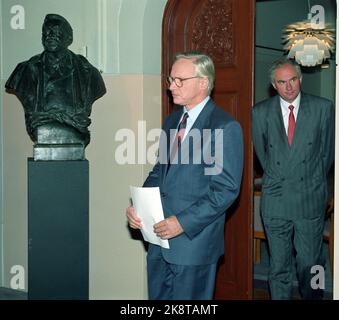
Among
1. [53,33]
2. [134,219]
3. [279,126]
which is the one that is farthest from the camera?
[53,33]

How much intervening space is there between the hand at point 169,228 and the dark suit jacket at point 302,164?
4.28ft

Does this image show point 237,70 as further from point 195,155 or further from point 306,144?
point 195,155

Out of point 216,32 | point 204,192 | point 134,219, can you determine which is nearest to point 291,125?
point 216,32

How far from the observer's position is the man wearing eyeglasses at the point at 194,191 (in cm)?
278

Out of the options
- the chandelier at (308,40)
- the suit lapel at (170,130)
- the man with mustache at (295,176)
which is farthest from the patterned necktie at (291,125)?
the chandelier at (308,40)

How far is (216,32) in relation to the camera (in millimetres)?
4402

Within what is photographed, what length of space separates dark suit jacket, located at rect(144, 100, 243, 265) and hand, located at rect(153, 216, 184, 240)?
0.02 m

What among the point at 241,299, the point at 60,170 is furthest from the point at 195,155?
the point at 241,299

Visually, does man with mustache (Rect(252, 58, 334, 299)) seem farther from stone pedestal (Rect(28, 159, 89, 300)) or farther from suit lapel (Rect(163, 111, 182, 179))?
stone pedestal (Rect(28, 159, 89, 300))

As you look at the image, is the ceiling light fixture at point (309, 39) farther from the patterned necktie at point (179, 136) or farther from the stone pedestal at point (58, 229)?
the patterned necktie at point (179, 136)

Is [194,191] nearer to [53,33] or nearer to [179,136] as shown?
[179,136]

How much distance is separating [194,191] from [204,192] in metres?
0.05

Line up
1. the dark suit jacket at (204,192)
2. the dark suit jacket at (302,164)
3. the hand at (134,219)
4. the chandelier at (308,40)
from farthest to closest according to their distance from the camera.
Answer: the chandelier at (308,40)
the dark suit jacket at (302,164)
the hand at (134,219)
the dark suit jacket at (204,192)

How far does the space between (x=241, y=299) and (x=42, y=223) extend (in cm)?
148
